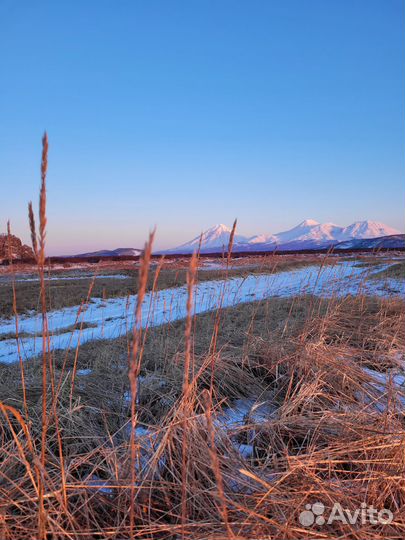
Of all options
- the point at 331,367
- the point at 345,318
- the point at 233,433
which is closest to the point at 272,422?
the point at 233,433

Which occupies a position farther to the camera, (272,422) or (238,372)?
(238,372)

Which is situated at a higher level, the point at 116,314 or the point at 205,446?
the point at 205,446

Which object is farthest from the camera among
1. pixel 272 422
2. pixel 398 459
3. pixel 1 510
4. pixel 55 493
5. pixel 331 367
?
pixel 331 367

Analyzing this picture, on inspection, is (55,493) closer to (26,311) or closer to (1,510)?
(1,510)

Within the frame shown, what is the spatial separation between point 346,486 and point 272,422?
0.49 meters

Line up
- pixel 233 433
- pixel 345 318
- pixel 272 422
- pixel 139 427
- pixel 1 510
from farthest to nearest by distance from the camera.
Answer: pixel 345 318, pixel 139 427, pixel 272 422, pixel 233 433, pixel 1 510

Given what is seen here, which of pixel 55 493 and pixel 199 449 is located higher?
pixel 55 493

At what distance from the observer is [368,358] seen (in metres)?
3.22

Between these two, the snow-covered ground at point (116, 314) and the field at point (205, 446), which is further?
the snow-covered ground at point (116, 314)

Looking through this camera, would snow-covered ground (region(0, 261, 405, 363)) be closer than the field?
No

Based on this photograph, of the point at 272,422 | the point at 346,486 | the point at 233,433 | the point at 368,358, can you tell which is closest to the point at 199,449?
the point at 233,433

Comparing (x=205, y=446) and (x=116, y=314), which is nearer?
(x=205, y=446)

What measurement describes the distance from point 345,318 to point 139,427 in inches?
133

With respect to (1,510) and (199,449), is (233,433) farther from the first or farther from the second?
(1,510)
